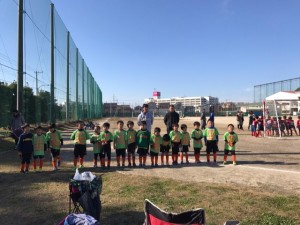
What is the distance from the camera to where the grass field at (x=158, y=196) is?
575 cm

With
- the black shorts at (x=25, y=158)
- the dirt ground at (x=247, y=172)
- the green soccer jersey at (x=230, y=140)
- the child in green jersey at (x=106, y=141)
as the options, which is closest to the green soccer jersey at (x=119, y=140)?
the child in green jersey at (x=106, y=141)

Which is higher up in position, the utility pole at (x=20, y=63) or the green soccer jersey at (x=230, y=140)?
the utility pole at (x=20, y=63)

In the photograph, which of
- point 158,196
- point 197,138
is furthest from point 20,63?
point 158,196

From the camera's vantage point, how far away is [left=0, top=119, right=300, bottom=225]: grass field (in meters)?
5.75

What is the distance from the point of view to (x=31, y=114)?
22.7m

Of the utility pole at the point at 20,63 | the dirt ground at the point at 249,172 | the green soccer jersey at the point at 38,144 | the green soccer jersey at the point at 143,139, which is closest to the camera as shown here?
the dirt ground at the point at 249,172

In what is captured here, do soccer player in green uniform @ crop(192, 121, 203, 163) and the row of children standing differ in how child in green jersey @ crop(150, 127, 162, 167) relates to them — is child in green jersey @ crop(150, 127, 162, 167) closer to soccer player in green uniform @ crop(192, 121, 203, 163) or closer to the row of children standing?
the row of children standing

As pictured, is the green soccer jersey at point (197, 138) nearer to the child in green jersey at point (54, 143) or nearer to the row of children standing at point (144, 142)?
the row of children standing at point (144, 142)

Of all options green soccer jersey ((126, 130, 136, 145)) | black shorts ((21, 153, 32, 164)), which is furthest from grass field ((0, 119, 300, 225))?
green soccer jersey ((126, 130, 136, 145))

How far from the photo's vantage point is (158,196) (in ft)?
22.4

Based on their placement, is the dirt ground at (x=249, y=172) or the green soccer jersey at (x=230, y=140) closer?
the dirt ground at (x=249, y=172)

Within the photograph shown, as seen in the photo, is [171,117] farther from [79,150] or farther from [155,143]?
[79,150]

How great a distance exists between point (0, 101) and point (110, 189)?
13.1 meters

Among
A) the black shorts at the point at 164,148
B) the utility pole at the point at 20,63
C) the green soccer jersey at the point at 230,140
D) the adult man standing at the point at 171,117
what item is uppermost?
the utility pole at the point at 20,63
